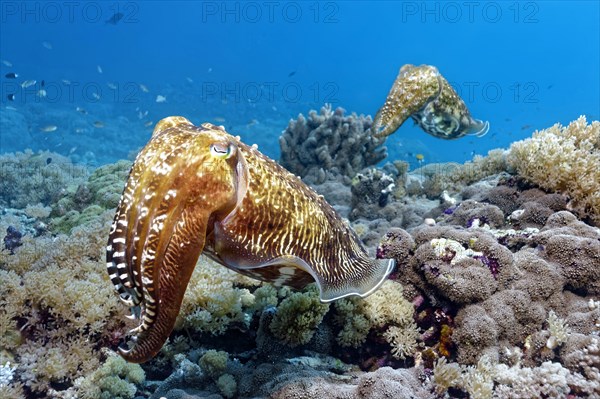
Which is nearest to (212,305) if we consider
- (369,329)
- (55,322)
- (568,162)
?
(369,329)

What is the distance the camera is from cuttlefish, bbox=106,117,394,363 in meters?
2.46

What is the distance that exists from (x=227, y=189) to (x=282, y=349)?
2293 mm

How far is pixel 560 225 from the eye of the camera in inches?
205

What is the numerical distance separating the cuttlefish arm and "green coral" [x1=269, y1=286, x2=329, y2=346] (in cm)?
179

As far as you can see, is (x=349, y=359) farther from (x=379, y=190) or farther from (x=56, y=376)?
(x=379, y=190)

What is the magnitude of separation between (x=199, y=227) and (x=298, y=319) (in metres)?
2.01

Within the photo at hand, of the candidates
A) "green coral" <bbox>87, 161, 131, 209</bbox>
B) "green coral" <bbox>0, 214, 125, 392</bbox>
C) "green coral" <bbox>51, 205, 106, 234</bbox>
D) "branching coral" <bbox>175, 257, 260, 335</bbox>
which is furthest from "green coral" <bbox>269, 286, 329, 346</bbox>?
"green coral" <bbox>87, 161, 131, 209</bbox>

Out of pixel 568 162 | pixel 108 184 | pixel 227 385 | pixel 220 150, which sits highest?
pixel 108 184

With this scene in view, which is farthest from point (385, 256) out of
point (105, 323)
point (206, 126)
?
point (105, 323)

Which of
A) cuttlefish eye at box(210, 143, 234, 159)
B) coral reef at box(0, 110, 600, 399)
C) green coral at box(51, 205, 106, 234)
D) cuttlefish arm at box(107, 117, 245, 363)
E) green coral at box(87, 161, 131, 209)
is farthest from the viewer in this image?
green coral at box(87, 161, 131, 209)

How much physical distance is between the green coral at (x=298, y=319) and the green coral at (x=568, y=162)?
429 centimetres

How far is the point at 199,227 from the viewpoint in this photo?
100 inches

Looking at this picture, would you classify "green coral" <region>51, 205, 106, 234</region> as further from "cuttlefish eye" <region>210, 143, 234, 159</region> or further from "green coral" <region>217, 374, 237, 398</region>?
"cuttlefish eye" <region>210, 143, 234, 159</region>

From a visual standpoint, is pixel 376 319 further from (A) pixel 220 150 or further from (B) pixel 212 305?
(A) pixel 220 150
